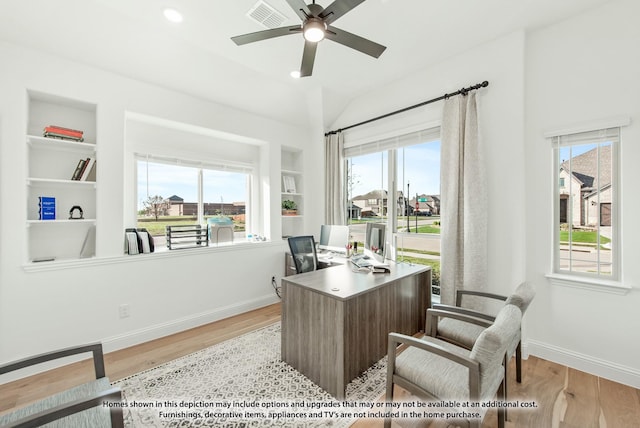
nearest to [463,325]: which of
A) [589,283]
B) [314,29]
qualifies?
[589,283]

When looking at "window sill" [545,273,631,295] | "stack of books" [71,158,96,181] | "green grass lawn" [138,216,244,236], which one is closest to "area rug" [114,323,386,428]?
"green grass lawn" [138,216,244,236]

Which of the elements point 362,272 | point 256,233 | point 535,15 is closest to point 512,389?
point 362,272

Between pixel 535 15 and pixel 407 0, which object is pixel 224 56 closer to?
pixel 407 0

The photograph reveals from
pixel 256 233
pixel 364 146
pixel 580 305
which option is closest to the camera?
pixel 580 305

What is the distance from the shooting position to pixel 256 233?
13.3 ft

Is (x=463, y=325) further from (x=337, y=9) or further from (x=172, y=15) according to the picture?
(x=172, y=15)

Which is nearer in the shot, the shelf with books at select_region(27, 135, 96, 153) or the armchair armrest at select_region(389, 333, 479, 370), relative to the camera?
the armchair armrest at select_region(389, 333, 479, 370)

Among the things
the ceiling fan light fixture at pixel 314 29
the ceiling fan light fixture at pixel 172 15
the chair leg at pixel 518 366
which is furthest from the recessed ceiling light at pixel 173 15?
the chair leg at pixel 518 366

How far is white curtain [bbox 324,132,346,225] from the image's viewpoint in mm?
4023

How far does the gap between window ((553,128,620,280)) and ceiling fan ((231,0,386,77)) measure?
196 centimetres

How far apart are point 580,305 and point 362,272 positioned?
6.02ft

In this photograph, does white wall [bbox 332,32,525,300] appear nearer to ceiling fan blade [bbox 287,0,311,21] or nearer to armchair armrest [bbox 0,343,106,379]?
ceiling fan blade [bbox 287,0,311,21]

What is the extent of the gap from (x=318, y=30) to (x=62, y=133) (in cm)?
245

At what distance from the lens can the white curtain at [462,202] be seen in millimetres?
2574
